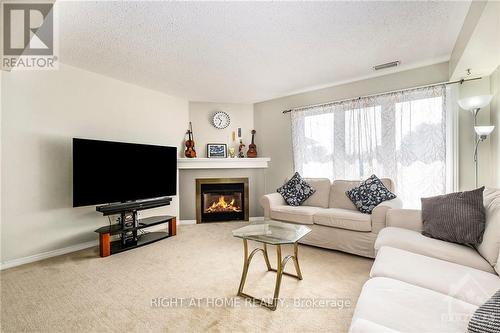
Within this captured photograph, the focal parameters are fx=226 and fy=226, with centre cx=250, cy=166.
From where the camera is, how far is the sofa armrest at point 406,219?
2281 millimetres

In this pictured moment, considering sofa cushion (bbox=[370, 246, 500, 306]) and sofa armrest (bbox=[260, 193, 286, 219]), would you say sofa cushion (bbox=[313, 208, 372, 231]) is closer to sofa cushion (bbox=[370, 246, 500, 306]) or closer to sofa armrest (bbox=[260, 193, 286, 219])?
sofa armrest (bbox=[260, 193, 286, 219])

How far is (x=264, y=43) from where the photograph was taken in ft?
8.27

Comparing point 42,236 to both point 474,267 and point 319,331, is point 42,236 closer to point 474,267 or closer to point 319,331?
point 319,331

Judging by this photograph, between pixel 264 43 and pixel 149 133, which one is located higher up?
pixel 264 43

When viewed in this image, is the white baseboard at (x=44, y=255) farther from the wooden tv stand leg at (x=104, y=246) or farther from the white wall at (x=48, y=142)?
the wooden tv stand leg at (x=104, y=246)

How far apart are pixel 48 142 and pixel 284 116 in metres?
3.74

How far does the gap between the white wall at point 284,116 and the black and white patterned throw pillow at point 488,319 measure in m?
3.32

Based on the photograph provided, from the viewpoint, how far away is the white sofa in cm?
97

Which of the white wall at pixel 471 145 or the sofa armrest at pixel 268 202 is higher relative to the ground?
the white wall at pixel 471 145

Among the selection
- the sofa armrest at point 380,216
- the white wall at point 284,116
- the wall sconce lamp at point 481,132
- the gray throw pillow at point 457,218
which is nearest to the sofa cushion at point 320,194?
the white wall at point 284,116

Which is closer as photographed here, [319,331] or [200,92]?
[319,331]

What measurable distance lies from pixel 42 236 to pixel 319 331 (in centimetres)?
330

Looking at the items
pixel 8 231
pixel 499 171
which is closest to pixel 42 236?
pixel 8 231

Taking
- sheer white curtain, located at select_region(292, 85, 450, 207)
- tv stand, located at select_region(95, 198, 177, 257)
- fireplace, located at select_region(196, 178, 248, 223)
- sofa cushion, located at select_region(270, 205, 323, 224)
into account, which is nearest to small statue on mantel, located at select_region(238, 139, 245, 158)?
fireplace, located at select_region(196, 178, 248, 223)
